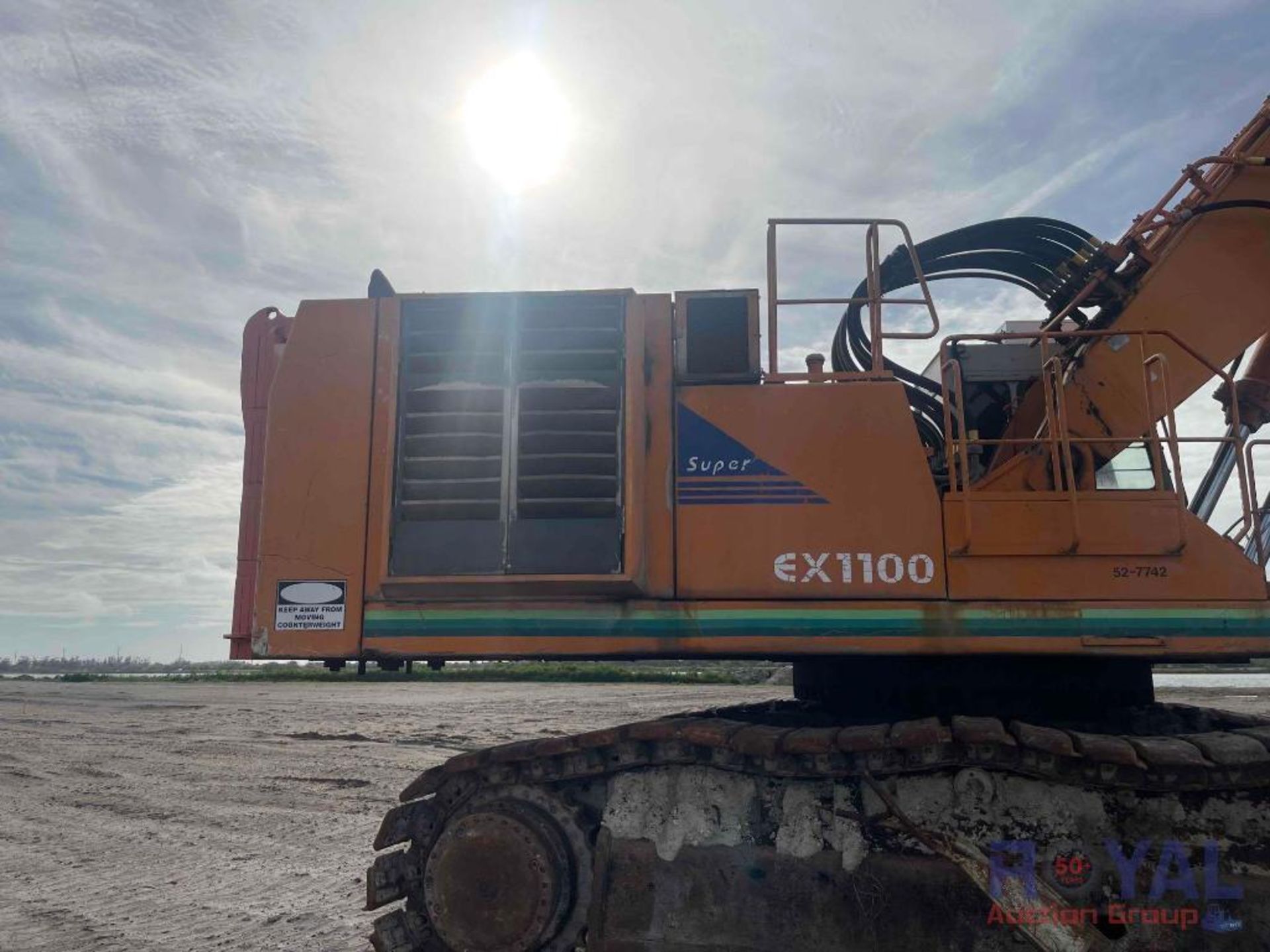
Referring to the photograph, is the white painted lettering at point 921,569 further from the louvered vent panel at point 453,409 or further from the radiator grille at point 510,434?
the louvered vent panel at point 453,409

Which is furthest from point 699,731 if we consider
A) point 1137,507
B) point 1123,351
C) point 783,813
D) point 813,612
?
point 1123,351

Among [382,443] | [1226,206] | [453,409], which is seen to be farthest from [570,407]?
[1226,206]

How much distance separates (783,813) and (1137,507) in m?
2.46

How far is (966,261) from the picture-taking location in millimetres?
6145

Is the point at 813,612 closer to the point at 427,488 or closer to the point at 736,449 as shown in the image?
the point at 736,449

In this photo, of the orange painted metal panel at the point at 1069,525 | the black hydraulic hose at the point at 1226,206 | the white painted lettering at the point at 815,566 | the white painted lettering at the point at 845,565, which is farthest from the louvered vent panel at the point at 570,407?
the black hydraulic hose at the point at 1226,206

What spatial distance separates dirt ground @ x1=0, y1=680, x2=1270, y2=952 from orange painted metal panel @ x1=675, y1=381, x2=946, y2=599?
144 inches

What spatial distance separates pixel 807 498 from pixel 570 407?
4.64 feet

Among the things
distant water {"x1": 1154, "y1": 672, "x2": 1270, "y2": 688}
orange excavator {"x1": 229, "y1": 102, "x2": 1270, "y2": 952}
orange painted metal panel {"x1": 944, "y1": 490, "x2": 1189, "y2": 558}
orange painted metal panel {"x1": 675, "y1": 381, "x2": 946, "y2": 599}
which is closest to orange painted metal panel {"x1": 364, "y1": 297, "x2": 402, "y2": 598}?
orange excavator {"x1": 229, "y1": 102, "x2": 1270, "y2": 952}

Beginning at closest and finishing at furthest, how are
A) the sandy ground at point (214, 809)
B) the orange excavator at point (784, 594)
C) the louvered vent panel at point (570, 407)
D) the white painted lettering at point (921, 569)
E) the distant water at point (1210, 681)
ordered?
the orange excavator at point (784, 594) → the white painted lettering at point (921, 569) → the louvered vent panel at point (570, 407) → the sandy ground at point (214, 809) → the distant water at point (1210, 681)

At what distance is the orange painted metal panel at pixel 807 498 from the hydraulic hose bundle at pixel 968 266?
106cm

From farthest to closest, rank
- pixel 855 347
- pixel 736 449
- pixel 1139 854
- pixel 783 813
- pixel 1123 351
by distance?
1. pixel 855 347
2. pixel 1123 351
3. pixel 736 449
4. pixel 783 813
5. pixel 1139 854

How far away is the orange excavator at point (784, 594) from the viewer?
13.6ft

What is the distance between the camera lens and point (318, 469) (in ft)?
16.4
